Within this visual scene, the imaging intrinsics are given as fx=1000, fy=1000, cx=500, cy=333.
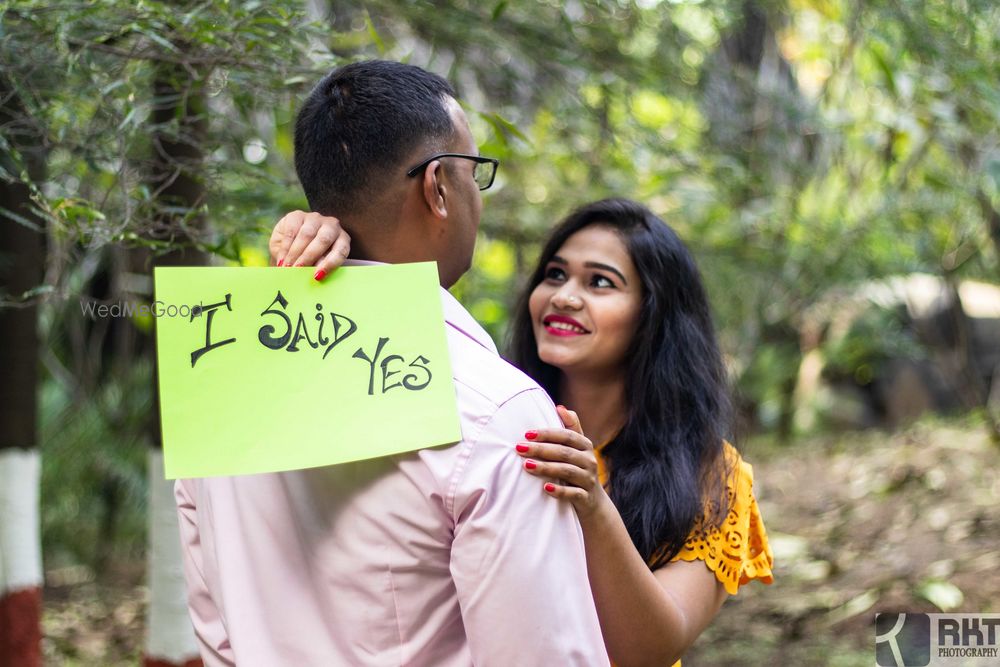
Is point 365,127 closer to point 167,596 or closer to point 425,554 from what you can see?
point 425,554

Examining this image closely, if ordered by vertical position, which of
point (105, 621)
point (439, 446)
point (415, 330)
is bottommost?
point (105, 621)

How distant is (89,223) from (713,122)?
3232mm

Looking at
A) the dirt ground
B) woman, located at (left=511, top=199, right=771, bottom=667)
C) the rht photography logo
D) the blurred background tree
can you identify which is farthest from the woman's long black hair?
the dirt ground

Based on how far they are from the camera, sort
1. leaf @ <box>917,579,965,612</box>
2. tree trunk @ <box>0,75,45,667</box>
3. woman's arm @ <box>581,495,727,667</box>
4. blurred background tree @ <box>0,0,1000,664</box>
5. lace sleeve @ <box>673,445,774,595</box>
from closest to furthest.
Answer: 1. woman's arm @ <box>581,495,727,667</box>
2. lace sleeve @ <box>673,445,774,595</box>
3. blurred background tree @ <box>0,0,1000,664</box>
4. tree trunk @ <box>0,75,45,667</box>
5. leaf @ <box>917,579,965,612</box>

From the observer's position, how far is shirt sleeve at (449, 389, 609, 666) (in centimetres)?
112

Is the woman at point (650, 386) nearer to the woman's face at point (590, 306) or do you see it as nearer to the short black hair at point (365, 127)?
the woman's face at point (590, 306)

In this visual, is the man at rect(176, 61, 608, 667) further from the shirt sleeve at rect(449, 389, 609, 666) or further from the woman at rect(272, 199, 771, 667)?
the woman at rect(272, 199, 771, 667)

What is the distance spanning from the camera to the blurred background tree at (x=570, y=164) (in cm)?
223

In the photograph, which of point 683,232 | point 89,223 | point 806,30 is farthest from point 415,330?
point 806,30

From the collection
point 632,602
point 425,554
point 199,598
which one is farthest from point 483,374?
point 199,598

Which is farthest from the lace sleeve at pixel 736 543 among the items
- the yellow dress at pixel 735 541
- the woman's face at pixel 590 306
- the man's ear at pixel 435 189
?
the man's ear at pixel 435 189

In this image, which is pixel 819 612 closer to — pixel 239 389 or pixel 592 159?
pixel 592 159

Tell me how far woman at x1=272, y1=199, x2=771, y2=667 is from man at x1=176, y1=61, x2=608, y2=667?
1.76 feet

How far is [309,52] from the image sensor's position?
7.12 feet
